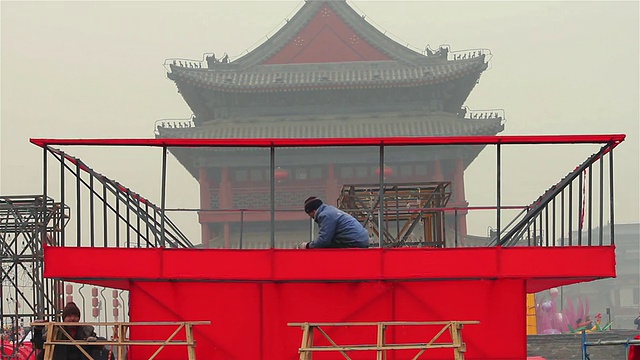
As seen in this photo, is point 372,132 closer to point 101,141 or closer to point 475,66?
point 475,66

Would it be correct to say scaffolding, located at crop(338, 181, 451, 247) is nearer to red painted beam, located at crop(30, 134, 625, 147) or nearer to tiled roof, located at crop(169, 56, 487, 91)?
red painted beam, located at crop(30, 134, 625, 147)

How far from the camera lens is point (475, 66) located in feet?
149

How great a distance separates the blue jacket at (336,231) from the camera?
1098 cm

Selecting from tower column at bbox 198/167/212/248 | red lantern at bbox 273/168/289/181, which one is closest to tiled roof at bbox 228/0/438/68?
tower column at bbox 198/167/212/248

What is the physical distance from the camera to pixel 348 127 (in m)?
45.0

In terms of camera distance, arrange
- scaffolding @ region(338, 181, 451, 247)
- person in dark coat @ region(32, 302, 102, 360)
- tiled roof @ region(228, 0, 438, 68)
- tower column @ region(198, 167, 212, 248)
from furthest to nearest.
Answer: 1. tiled roof @ region(228, 0, 438, 68)
2. tower column @ region(198, 167, 212, 248)
3. scaffolding @ region(338, 181, 451, 247)
4. person in dark coat @ region(32, 302, 102, 360)

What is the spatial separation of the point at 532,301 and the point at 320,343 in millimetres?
23924

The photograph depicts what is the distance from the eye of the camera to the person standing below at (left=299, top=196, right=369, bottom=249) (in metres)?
11.0

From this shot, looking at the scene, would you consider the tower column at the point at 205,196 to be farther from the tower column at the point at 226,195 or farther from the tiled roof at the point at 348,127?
the tiled roof at the point at 348,127

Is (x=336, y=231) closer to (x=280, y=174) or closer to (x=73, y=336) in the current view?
(x=73, y=336)

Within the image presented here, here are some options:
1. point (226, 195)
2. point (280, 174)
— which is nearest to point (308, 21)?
point (280, 174)

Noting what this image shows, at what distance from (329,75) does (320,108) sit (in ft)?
5.57

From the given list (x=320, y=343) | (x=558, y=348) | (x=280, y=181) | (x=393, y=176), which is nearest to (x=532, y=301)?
(x=558, y=348)

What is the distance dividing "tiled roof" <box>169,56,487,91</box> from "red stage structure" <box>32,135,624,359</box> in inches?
1328
